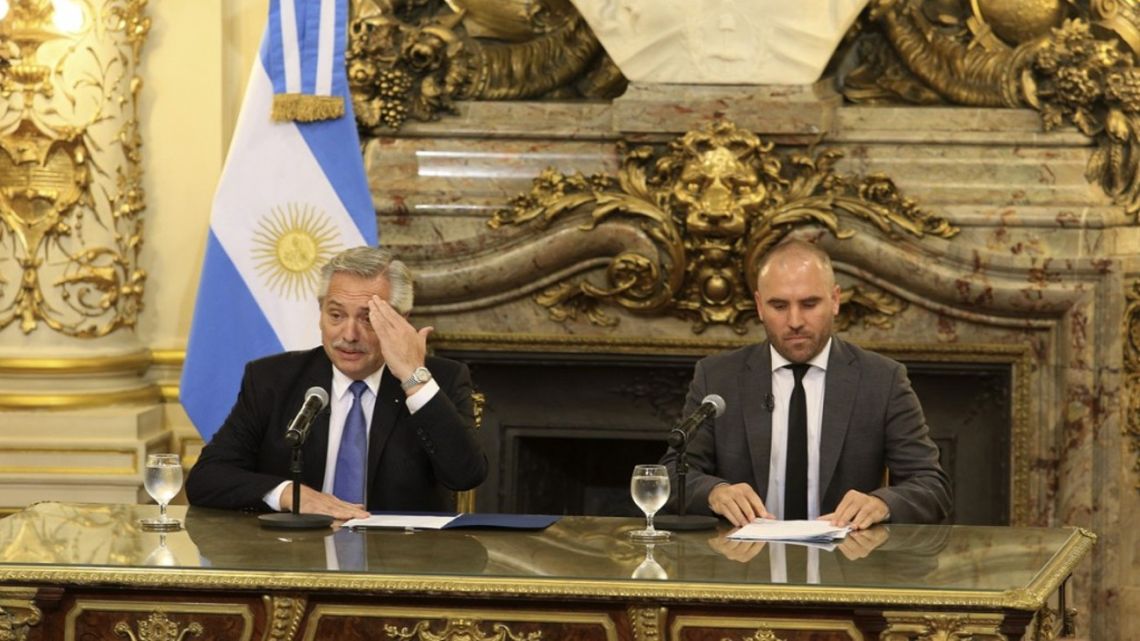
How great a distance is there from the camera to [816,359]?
405cm

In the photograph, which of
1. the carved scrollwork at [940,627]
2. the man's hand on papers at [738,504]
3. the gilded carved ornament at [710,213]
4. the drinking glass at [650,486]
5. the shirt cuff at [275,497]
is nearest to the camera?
the carved scrollwork at [940,627]

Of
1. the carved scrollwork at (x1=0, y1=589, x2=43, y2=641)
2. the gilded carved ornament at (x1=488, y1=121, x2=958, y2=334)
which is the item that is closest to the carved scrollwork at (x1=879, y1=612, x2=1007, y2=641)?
the carved scrollwork at (x1=0, y1=589, x2=43, y2=641)

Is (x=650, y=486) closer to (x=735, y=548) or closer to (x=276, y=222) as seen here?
(x=735, y=548)

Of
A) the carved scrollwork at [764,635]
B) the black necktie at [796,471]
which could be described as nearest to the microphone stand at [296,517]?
the carved scrollwork at [764,635]

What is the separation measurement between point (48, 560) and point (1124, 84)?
353cm

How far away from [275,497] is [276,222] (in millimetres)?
1647

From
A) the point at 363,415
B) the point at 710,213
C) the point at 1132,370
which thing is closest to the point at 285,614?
the point at 363,415

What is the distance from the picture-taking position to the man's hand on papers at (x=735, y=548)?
3229 millimetres

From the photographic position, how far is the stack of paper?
342cm

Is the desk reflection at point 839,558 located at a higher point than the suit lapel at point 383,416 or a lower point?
lower

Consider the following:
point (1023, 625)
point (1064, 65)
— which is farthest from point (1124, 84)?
point (1023, 625)

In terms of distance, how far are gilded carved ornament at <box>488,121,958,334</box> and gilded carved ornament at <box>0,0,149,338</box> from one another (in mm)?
1245

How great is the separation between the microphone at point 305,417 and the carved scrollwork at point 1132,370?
110 inches

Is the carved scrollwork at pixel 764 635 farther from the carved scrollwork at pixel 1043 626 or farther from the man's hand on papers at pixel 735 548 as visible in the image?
the carved scrollwork at pixel 1043 626
